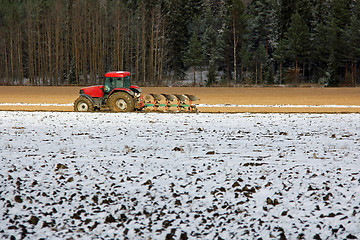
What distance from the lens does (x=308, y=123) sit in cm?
1542

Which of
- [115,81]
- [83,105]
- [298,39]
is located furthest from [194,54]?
[115,81]

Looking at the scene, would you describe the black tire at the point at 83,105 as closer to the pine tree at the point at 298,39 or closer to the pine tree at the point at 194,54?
the pine tree at the point at 194,54

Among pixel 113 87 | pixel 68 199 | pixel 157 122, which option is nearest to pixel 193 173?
pixel 68 199

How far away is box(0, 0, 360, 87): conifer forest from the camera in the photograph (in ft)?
195

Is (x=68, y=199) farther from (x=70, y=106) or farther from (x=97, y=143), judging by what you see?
(x=70, y=106)

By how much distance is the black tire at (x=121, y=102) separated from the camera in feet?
64.3

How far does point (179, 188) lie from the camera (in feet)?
22.4

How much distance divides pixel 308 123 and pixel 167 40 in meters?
53.2

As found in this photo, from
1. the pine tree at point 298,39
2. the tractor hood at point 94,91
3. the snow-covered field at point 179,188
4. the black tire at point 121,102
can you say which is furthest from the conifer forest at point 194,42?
the snow-covered field at point 179,188

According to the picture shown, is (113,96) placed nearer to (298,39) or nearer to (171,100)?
(171,100)

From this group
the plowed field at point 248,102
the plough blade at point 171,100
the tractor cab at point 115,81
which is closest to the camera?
the tractor cab at point 115,81

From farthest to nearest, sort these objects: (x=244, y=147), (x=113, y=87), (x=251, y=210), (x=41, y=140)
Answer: (x=113, y=87) < (x=41, y=140) < (x=244, y=147) < (x=251, y=210)

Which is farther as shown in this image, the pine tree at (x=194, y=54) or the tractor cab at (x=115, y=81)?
the pine tree at (x=194, y=54)

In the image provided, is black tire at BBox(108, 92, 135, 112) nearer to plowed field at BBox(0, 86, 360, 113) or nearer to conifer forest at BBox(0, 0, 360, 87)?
plowed field at BBox(0, 86, 360, 113)
